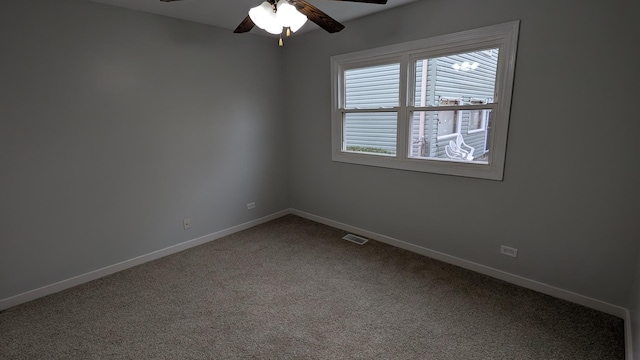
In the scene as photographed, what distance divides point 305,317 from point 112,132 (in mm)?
2445

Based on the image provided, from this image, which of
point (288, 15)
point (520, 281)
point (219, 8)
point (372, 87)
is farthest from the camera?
point (372, 87)

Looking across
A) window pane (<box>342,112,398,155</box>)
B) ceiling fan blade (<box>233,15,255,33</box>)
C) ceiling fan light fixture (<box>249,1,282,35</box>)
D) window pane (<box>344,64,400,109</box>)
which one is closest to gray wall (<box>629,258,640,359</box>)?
window pane (<box>342,112,398,155</box>)

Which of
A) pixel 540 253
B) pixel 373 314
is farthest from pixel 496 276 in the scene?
pixel 373 314

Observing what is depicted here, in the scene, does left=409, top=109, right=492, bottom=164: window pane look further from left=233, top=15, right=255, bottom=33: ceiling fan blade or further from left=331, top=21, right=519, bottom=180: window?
left=233, top=15, right=255, bottom=33: ceiling fan blade

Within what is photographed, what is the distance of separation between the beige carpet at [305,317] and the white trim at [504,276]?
67mm

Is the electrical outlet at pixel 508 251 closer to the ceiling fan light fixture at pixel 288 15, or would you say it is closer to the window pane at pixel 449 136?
the window pane at pixel 449 136

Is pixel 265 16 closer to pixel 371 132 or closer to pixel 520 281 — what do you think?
pixel 371 132

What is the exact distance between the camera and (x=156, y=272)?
303 centimetres

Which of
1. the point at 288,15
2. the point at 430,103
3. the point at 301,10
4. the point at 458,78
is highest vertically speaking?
the point at 301,10

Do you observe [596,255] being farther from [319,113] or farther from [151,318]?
[151,318]

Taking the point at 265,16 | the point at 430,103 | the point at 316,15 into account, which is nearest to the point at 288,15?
the point at 265,16

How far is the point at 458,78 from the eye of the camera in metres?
2.88

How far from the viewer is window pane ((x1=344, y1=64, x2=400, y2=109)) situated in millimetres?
3301

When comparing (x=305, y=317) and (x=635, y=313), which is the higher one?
(x=635, y=313)
